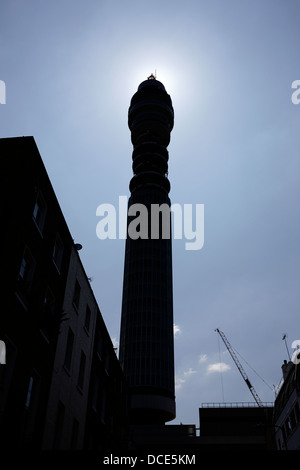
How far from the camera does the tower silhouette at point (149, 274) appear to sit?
109125 millimetres

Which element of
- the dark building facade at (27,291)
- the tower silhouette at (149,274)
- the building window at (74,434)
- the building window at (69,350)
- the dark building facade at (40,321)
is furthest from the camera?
the tower silhouette at (149,274)

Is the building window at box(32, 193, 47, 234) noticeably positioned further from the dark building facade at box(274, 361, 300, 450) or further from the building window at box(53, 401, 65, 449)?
the dark building facade at box(274, 361, 300, 450)

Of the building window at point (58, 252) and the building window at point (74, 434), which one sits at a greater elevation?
the building window at point (58, 252)

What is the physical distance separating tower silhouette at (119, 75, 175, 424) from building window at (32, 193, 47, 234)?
296ft

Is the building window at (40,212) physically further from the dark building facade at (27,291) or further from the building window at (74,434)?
the building window at (74,434)

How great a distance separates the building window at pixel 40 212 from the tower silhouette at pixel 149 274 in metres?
90.3

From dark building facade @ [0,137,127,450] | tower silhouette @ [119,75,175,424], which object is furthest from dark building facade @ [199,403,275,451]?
dark building facade @ [0,137,127,450]

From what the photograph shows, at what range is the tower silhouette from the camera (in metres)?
109

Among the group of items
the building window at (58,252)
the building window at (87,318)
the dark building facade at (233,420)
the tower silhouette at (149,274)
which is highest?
the tower silhouette at (149,274)

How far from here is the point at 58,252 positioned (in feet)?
94.4

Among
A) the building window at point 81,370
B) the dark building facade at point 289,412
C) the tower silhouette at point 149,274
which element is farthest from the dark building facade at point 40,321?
the tower silhouette at point 149,274

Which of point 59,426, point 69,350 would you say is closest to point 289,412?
point 69,350
